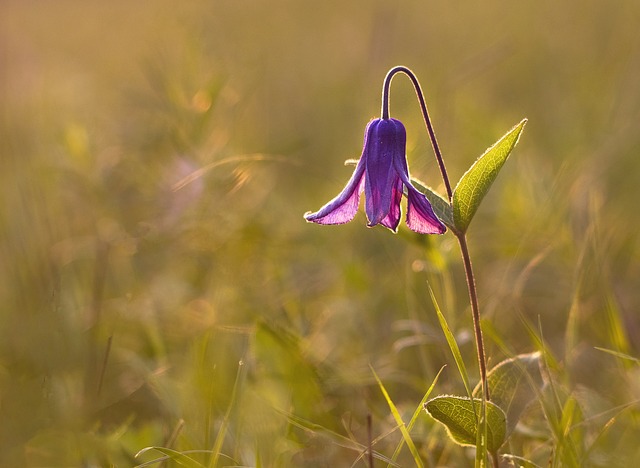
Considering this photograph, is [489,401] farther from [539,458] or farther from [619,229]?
[619,229]

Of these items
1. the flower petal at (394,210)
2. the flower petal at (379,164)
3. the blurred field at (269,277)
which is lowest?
the blurred field at (269,277)

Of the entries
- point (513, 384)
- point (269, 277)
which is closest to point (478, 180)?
point (513, 384)

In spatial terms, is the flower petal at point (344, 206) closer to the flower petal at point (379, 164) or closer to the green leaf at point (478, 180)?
the flower petal at point (379, 164)

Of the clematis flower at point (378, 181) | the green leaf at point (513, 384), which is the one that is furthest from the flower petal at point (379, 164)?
the green leaf at point (513, 384)

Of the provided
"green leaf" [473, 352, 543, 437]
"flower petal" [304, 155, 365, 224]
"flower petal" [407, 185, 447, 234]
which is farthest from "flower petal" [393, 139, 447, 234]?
"green leaf" [473, 352, 543, 437]

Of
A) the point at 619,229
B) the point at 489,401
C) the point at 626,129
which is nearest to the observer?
the point at 489,401

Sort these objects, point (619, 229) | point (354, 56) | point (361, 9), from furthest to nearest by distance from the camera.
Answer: point (361, 9)
point (354, 56)
point (619, 229)

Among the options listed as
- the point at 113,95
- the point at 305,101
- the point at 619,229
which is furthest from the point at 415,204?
the point at 113,95
